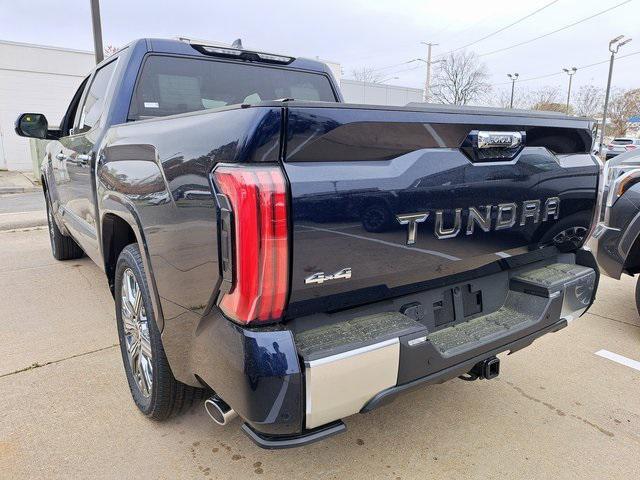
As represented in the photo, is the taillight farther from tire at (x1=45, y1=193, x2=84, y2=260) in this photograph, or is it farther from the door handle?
tire at (x1=45, y1=193, x2=84, y2=260)

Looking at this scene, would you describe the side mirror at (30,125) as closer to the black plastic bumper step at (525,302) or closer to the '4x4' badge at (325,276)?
the '4x4' badge at (325,276)

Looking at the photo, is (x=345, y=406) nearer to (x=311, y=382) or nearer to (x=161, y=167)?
(x=311, y=382)

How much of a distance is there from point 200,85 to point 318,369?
2353 millimetres

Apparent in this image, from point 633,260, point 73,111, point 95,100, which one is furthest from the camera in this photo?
point 73,111

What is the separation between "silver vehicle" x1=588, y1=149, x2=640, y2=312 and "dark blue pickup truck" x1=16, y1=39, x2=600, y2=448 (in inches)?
Answer: 48.7

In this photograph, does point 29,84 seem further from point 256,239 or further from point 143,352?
point 256,239

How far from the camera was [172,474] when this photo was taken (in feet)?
6.92

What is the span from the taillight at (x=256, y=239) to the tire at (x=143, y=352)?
0.82m

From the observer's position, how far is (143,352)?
2369mm

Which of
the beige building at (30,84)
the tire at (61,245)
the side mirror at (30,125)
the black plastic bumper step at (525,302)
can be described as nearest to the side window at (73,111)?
the side mirror at (30,125)

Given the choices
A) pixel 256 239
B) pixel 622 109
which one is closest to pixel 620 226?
pixel 256 239

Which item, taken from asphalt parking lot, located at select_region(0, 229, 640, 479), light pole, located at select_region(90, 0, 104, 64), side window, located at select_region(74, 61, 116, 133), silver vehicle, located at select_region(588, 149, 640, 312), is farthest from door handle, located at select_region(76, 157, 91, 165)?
light pole, located at select_region(90, 0, 104, 64)

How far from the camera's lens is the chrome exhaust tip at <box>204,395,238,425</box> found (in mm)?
1680

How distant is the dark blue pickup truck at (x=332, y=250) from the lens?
1.44 metres
